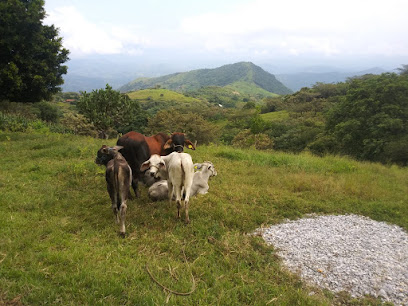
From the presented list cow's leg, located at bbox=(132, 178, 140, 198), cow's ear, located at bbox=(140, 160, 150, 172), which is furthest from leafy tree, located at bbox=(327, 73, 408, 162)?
cow's ear, located at bbox=(140, 160, 150, 172)

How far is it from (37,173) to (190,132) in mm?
30475

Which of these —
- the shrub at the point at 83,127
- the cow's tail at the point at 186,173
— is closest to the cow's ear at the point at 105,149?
the cow's tail at the point at 186,173

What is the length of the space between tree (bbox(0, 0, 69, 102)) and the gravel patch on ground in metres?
14.4

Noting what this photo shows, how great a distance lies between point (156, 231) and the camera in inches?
217

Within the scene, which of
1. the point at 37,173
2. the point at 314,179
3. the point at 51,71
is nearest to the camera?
the point at 37,173

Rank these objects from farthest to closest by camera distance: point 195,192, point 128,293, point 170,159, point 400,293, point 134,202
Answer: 1. point 195,192
2. point 134,202
3. point 170,159
4. point 400,293
5. point 128,293

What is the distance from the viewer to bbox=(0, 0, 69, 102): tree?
43.0 feet

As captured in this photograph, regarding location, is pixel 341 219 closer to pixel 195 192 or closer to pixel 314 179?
pixel 314 179

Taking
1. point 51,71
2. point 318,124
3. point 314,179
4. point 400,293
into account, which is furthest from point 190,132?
point 400,293

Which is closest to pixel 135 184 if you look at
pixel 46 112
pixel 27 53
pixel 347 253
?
pixel 347 253

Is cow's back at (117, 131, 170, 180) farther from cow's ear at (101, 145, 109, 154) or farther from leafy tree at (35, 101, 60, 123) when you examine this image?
leafy tree at (35, 101, 60, 123)

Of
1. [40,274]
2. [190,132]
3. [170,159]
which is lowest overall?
[190,132]

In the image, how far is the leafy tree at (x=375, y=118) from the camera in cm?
1766

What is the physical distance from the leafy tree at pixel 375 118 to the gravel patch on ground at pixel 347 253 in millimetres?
13148
